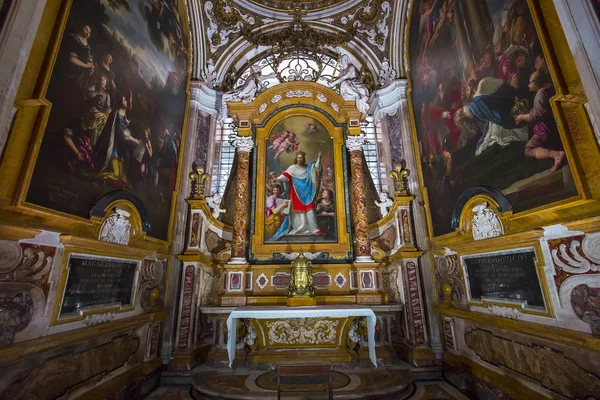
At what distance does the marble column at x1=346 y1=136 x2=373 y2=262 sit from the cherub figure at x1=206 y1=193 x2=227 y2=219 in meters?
3.36

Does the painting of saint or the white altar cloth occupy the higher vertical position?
the painting of saint

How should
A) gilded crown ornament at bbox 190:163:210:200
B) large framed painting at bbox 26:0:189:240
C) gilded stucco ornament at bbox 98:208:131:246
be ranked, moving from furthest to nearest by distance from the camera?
gilded crown ornament at bbox 190:163:210:200 < gilded stucco ornament at bbox 98:208:131:246 < large framed painting at bbox 26:0:189:240

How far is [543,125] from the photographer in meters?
3.48

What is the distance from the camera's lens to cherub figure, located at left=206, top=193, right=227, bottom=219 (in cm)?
706

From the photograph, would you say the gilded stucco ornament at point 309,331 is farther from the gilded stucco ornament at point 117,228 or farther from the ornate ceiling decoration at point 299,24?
the ornate ceiling decoration at point 299,24

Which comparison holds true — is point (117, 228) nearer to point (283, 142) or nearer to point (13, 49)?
point (13, 49)

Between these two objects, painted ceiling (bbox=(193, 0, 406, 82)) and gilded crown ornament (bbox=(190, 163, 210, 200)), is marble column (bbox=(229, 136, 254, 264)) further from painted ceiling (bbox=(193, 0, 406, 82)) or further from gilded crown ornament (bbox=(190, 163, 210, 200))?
painted ceiling (bbox=(193, 0, 406, 82))

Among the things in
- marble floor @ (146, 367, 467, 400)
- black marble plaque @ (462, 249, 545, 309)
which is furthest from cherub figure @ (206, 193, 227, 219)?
black marble plaque @ (462, 249, 545, 309)

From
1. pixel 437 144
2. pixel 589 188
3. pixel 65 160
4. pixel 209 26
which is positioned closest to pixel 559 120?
pixel 589 188

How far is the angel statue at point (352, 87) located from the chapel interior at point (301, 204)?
0.34ft

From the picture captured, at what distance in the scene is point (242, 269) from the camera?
654 centimetres

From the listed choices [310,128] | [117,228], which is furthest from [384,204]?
[117,228]

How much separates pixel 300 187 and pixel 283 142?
143 cm

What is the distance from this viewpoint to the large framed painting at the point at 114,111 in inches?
138
